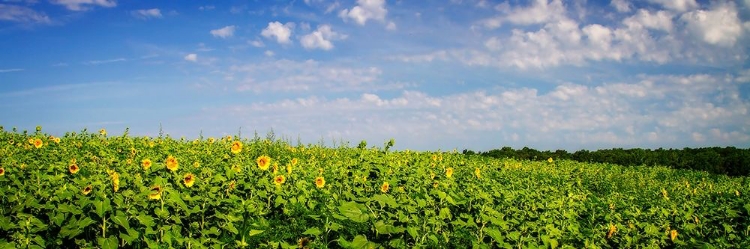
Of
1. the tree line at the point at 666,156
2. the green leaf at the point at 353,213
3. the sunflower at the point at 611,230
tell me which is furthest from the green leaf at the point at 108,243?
the tree line at the point at 666,156

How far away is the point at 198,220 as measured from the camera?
450 cm

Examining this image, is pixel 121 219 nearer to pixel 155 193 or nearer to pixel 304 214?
pixel 155 193

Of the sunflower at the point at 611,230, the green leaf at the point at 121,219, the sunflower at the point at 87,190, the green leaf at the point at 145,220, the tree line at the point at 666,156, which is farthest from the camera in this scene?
the tree line at the point at 666,156

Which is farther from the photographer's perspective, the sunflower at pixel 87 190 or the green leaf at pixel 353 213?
the sunflower at pixel 87 190

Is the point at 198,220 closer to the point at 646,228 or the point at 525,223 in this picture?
the point at 525,223

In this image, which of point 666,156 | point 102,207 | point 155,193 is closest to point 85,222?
point 102,207

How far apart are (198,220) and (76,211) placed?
3.53 feet

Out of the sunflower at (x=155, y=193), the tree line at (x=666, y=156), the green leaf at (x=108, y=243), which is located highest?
the tree line at (x=666, y=156)

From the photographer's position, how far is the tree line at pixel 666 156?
16938 millimetres

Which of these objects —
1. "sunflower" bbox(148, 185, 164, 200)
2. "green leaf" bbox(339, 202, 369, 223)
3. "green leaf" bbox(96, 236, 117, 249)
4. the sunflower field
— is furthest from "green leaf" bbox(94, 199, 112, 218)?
"green leaf" bbox(339, 202, 369, 223)

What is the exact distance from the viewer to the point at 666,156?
60.3 ft

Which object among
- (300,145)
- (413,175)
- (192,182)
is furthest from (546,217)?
(300,145)

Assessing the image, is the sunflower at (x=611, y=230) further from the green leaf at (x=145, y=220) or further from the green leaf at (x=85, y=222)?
the green leaf at (x=85, y=222)

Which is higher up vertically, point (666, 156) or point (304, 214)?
point (666, 156)
